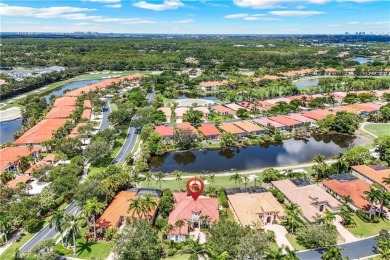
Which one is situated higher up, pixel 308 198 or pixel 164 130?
pixel 164 130

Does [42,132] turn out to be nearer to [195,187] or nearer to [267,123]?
[195,187]

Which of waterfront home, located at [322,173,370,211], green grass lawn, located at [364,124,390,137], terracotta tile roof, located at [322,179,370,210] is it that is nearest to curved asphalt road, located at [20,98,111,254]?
waterfront home, located at [322,173,370,211]

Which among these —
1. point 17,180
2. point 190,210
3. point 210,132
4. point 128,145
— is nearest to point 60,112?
point 128,145

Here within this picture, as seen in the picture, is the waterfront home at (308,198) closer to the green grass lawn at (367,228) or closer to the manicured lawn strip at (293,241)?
the green grass lawn at (367,228)

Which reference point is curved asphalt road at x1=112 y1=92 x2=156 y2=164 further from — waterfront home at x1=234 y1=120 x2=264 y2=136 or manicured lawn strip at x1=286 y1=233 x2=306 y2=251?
manicured lawn strip at x1=286 y1=233 x2=306 y2=251

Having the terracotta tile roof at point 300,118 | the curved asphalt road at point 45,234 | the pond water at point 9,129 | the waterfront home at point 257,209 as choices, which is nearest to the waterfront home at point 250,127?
the terracotta tile roof at point 300,118
